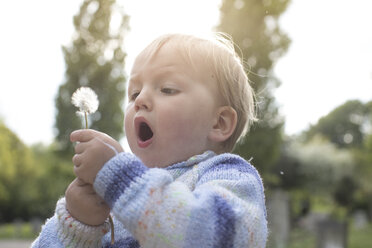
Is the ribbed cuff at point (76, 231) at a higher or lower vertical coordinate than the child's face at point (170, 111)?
lower

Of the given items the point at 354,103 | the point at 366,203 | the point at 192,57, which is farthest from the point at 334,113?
the point at 192,57

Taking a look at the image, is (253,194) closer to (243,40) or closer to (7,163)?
(243,40)

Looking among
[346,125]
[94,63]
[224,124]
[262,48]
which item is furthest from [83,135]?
[346,125]

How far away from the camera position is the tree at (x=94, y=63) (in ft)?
54.4

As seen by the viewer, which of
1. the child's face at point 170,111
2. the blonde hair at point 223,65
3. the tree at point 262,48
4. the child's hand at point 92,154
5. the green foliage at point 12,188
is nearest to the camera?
the child's hand at point 92,154

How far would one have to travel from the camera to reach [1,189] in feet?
80.1

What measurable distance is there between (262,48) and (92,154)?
10417mm

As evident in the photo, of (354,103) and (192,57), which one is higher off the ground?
(192,57)

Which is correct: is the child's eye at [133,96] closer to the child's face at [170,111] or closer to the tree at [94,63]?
the child's face at [170,111]


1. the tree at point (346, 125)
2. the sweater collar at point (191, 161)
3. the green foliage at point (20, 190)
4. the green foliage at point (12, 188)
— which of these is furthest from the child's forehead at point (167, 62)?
the tree at point (346, 125)

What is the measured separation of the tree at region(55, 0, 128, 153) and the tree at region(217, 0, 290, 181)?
20.0 feet

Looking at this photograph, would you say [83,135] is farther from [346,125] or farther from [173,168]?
[346,125]

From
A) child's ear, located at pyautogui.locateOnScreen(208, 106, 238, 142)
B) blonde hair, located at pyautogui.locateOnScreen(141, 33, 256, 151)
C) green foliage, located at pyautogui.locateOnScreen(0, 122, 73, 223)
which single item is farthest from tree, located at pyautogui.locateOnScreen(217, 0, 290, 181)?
green foliage, located at pyautogui.locateOnScreen(0, 122, 73, 223)

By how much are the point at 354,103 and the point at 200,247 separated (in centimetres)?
3069
